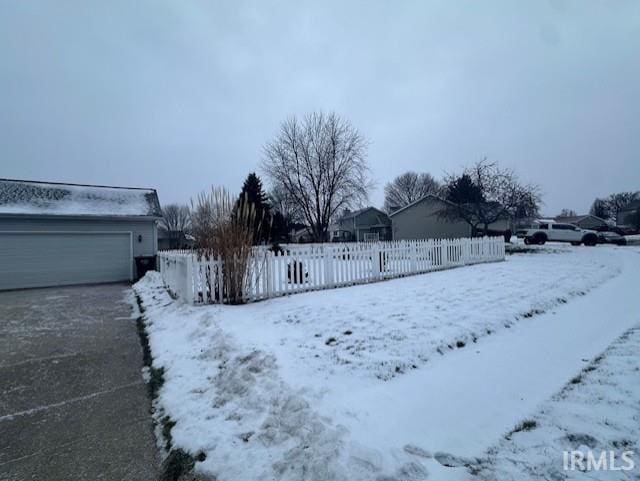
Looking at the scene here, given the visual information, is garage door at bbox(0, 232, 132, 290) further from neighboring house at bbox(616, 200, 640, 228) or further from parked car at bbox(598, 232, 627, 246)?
neighboring house at bbox(616, 200, 640, 228)

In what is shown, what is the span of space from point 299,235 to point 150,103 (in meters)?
29.5

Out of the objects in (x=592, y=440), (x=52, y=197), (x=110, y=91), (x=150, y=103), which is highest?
(x=150, y=103)

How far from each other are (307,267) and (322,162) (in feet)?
60.4

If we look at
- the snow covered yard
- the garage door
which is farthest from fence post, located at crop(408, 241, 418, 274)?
the garage door

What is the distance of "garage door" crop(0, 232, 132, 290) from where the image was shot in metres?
11.2

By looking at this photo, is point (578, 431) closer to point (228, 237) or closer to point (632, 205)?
point (228, 237)

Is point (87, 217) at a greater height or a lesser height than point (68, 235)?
greater

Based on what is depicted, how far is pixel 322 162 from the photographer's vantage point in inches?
965

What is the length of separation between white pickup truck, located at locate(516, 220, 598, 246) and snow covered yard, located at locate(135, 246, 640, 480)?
2056 cm

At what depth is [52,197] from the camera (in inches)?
511

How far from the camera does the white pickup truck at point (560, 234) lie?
2250 cm

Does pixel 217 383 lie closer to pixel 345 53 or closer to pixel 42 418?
pixel 42 418

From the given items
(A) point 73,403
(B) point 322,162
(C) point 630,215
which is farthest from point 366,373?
(C) point 630,215

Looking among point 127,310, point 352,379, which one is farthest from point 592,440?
point 127,310
